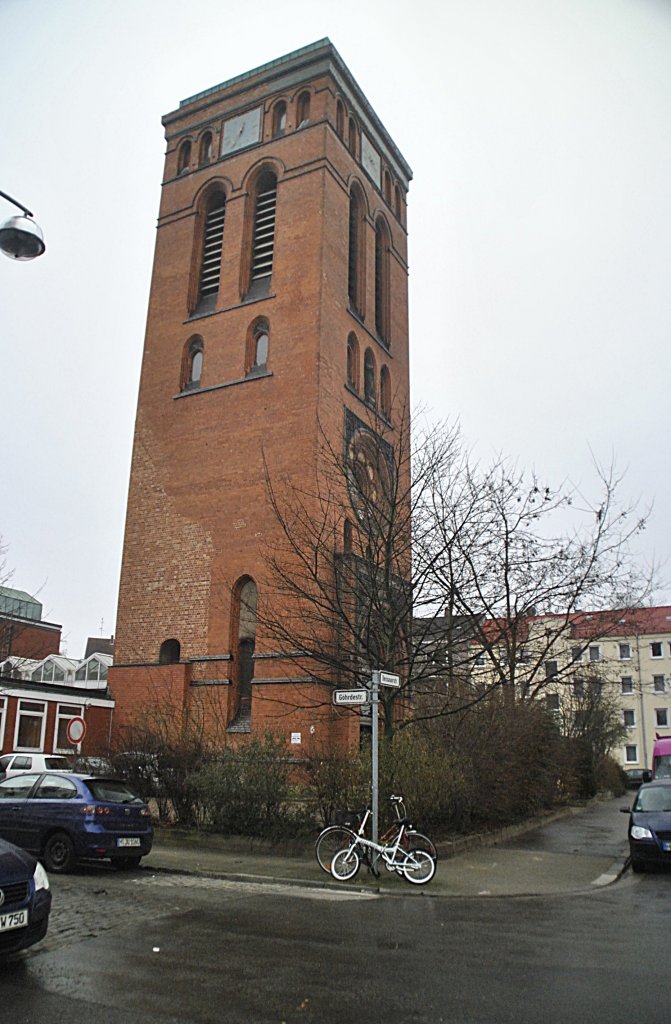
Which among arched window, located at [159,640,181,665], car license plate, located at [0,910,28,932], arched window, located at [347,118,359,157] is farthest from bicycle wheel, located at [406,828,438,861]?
arched window, located at [347,118,359,157]

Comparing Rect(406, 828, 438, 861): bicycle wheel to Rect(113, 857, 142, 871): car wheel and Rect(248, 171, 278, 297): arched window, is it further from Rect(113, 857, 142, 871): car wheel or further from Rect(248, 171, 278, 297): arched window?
Rect(248, 171, 278, 297): arched window

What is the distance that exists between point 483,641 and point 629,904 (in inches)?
401

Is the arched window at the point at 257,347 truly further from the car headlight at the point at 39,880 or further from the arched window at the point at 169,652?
the car headlight at the point at 39,880

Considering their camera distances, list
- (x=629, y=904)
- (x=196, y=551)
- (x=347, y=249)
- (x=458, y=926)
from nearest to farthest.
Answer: (x=458, y=926) < (x=629, y=904) < (x=196, y=551) < (x=347, y=249)

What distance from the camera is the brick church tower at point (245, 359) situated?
2417 centimetres

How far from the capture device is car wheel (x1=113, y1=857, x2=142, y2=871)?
11469 millimetres

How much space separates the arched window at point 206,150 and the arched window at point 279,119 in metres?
2.84

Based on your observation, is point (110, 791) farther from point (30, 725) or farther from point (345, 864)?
point (30, 725)

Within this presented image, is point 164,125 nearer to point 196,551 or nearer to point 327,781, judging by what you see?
point 196,551

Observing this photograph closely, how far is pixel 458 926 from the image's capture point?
25.8 ft

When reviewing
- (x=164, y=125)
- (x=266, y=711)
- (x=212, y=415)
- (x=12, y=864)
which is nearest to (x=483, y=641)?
(x=266, y=711)

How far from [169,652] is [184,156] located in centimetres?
1973

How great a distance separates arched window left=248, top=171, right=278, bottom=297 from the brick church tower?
Result: 0.22 feet

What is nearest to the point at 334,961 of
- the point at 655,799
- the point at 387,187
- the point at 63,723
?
the point at 655,799
